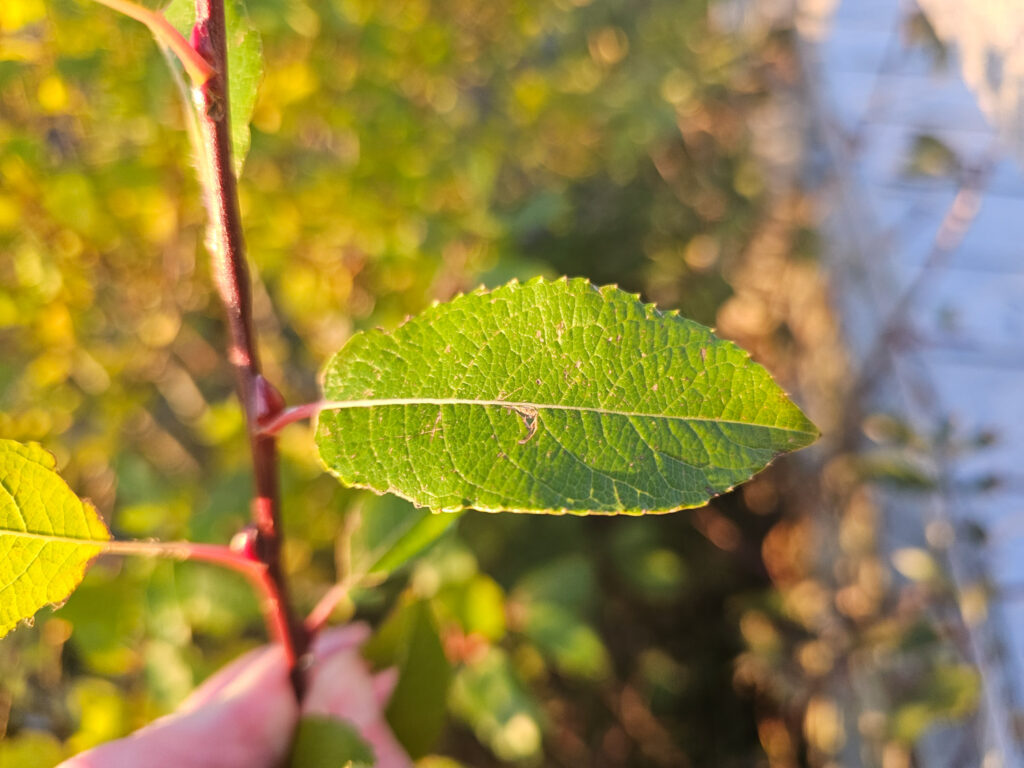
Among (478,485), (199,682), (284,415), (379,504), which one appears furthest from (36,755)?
(478,485)

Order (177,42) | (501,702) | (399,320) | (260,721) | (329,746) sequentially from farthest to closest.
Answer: (399,320)
(501,702)
(260,721)
(329,746)
(177,42)

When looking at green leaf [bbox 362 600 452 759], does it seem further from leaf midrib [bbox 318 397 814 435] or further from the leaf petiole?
the leaf petiole

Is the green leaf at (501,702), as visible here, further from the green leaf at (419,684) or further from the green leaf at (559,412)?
the green leaf at (559,412)

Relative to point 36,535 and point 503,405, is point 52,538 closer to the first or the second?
point 36,535

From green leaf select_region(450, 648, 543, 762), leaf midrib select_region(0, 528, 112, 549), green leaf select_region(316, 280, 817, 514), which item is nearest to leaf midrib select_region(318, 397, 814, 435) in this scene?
green leaf select_region(316, 280, 817, 514)

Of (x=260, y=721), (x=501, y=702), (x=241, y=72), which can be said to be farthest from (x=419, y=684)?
(x=241, y=72)

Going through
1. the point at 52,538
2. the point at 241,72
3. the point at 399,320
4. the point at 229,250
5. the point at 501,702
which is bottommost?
the point at 501,702
